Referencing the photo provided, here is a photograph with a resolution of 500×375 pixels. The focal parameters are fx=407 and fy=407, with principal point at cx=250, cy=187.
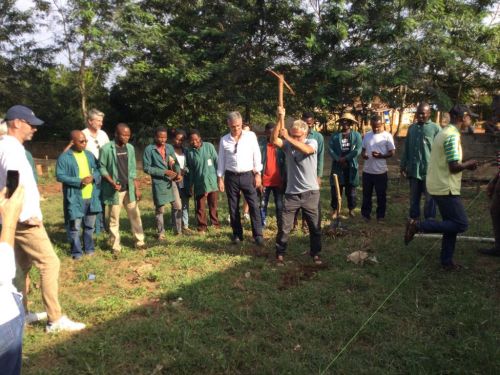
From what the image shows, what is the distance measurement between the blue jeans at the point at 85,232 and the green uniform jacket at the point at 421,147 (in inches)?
195

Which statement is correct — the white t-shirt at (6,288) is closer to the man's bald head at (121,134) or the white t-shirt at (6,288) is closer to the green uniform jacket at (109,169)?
the green uniform jacket at (109,169)

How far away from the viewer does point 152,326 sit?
3709 mm

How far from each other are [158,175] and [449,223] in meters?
4.10

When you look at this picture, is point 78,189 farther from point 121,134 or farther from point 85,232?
point 121,134

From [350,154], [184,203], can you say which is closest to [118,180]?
[184,203]

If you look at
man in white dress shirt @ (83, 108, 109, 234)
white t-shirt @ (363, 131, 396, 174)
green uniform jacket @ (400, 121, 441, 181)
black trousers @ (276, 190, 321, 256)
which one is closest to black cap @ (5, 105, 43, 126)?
man in white dress shirt @ (83, 108, 109, 234)

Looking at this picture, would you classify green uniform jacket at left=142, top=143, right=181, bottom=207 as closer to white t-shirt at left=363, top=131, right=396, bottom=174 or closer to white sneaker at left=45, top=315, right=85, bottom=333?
white sneaker at left=45, top=315, right=85, bottom=333

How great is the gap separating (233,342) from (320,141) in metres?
3.99

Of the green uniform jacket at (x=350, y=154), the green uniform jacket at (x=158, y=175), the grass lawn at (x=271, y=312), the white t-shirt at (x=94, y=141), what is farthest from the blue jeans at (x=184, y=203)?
the green uniform jacket at (x=350, y=154)

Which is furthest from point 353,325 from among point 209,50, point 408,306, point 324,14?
point 209,50

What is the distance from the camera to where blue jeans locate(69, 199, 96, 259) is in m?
5.58

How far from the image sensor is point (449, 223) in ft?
15.2

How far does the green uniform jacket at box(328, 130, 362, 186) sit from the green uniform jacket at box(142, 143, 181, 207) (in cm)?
280

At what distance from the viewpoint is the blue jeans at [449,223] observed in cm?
461
